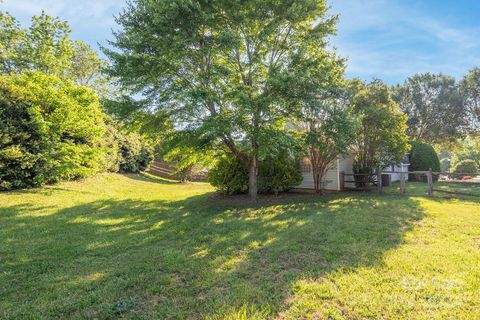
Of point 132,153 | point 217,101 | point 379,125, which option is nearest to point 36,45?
point 132,153

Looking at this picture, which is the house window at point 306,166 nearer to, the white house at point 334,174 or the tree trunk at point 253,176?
the white house at point 334,174

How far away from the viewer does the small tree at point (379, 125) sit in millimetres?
11945

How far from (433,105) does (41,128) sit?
32.0 meters

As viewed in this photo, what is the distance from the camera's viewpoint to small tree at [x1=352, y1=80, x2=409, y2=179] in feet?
39.2

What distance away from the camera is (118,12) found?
8.71m

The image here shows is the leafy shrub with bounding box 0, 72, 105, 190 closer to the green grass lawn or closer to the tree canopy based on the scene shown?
the green grass lawn

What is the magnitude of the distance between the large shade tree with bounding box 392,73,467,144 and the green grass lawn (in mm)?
22263

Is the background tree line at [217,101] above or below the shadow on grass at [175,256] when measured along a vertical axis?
above

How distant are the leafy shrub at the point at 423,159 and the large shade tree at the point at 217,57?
52.4ft

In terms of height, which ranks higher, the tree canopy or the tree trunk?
the tree canopy

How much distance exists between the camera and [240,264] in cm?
402

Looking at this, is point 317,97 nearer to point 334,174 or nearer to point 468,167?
point 334,174

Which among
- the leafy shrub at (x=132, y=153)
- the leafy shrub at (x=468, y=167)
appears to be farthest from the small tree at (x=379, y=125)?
the leafy shrub at (x=468, y=167)

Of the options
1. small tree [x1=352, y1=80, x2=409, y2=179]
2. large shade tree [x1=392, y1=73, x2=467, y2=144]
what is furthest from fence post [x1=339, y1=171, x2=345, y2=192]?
large shade tree [x1=392, y1=73, x2=467, y2=144]
